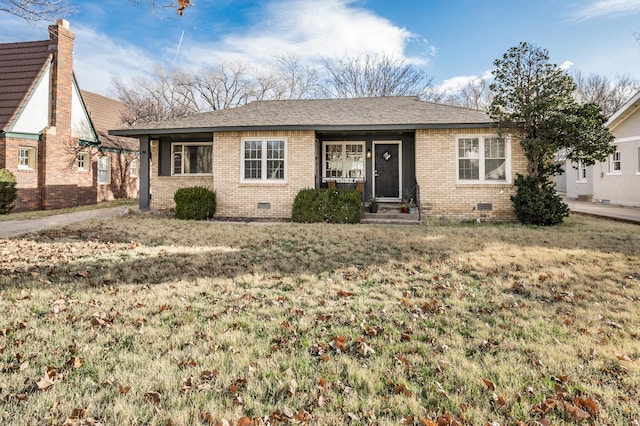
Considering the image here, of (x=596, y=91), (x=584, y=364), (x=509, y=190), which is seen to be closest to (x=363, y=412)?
(x=584, y=364)

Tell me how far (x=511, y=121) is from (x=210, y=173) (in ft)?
34.1

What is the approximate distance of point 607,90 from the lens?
3512 cm

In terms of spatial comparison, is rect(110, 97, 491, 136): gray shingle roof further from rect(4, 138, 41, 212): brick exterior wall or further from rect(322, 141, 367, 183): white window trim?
rect(4, 138, 41, 212): brick exterior wall

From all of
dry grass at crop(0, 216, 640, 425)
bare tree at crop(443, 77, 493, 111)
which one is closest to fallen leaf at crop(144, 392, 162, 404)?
dry grass at crop(0, 216, 640, 425)

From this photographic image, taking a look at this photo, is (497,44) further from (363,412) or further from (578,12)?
(363,412)

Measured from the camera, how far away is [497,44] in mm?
16750

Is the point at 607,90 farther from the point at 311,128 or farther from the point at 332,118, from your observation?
the point at 311,128

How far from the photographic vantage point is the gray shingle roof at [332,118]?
1149 cm

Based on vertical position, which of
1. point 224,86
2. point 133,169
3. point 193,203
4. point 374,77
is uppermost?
point 374,77

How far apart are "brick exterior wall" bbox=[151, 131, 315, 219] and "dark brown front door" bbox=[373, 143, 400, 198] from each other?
2936 mm

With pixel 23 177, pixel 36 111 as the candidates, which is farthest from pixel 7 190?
pixel 36 111

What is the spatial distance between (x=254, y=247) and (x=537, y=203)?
27.0 feet

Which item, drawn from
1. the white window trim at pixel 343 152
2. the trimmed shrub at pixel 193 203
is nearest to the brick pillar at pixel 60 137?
the trimmed shrub at pixel 193 203

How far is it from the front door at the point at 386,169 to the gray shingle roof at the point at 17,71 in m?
14.9
